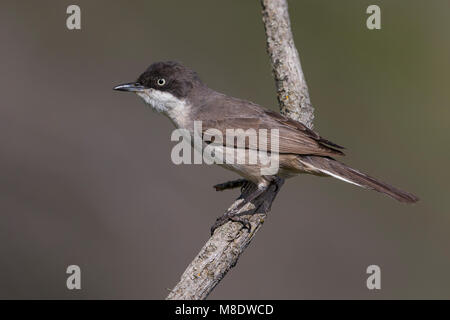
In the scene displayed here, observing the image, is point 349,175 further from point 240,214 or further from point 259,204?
point 240,214

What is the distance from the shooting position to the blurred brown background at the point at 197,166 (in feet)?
25.8

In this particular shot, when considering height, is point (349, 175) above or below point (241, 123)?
below

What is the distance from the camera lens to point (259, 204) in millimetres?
5449

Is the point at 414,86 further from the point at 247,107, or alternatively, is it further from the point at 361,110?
the point at 247,107

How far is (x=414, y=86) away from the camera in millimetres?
9773

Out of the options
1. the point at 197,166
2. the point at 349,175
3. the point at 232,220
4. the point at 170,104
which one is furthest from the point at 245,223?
the point at 197,166

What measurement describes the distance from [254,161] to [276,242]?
3.39 m

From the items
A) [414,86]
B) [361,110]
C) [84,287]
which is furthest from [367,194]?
[84,287]

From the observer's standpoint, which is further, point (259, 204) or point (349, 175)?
point (259, 204)

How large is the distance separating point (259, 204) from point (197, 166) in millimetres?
3837

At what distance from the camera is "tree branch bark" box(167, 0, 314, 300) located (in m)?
4.43

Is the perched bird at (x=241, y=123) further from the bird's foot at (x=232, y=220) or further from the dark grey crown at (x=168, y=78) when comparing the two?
the bird's foot at (x=232, y=220)

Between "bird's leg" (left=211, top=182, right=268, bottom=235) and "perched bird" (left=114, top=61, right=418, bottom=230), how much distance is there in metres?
0.02

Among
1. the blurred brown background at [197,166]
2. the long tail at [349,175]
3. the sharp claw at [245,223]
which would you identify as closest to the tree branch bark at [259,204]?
the sharp claw at [245,223]
